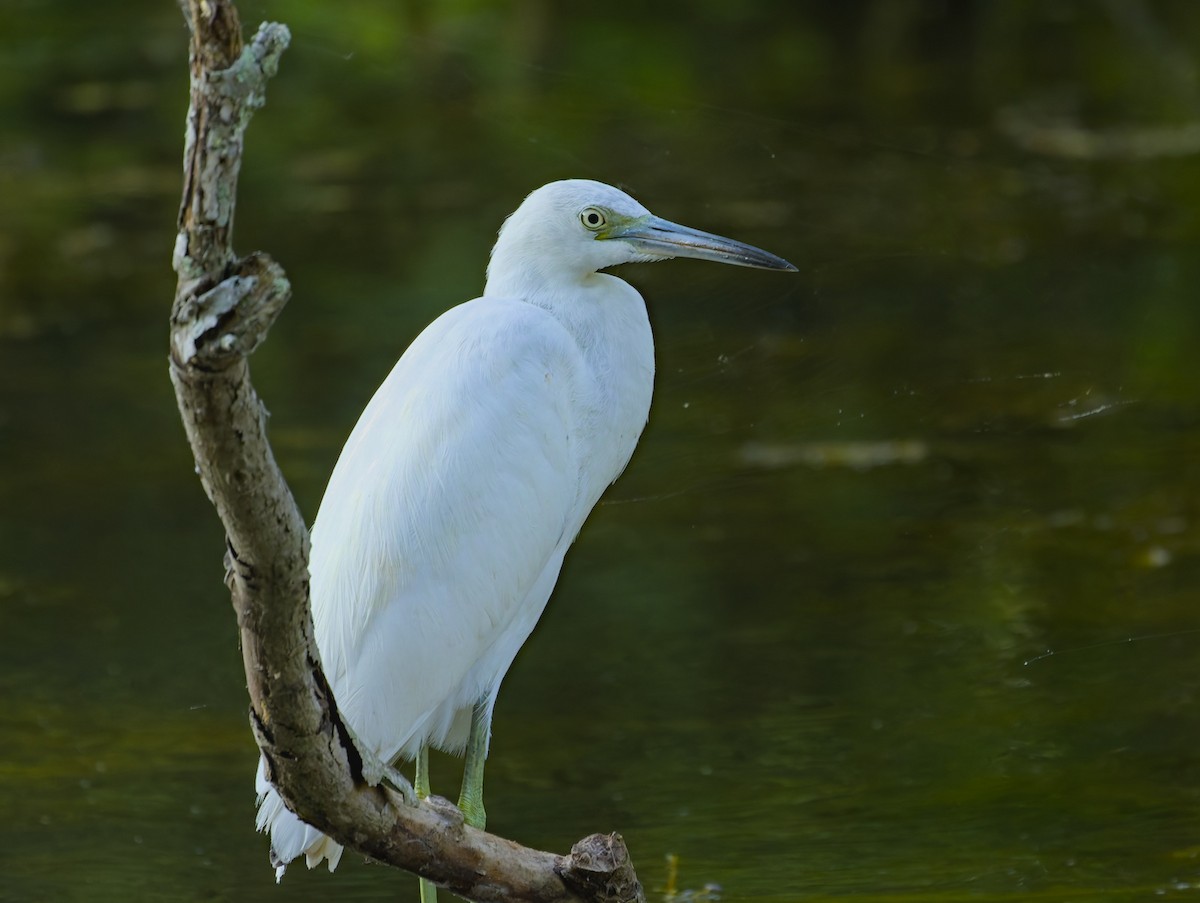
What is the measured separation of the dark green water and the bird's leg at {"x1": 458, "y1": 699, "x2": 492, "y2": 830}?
61cm

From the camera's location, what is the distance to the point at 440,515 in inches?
110

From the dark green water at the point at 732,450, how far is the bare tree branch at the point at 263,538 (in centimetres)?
95

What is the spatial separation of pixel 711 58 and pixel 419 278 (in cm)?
368

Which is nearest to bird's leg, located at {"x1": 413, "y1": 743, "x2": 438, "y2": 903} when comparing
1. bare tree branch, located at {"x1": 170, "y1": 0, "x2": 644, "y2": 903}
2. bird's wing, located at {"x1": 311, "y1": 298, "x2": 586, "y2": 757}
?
bird's wing, located at {"x1": 311, "y1": 298, "x2": 586, "y2": 757}

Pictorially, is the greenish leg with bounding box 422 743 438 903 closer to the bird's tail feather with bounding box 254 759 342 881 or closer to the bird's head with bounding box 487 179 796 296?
→ the bird's tail feather with bounding box 254 759 342 881

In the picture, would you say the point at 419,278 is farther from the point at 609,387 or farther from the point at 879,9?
the point at 879,9

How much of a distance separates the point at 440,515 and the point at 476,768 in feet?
1.43

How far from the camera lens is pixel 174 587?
500cm

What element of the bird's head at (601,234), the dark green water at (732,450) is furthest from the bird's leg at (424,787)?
the bird's head at (601,234)

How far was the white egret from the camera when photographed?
9.11ft

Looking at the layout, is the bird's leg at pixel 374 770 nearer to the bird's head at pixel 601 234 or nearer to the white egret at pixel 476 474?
the white egret at pixel 476 474

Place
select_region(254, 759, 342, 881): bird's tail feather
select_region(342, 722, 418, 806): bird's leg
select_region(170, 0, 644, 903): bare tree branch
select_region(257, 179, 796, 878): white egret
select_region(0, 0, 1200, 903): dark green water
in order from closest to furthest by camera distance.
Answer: select_region(170, 0, 644, 903): bare tree branch < select_region(342, 722, 418, 806): bird's leg < select_region(254, 759, 342, 881): bird's tail feather < select_region(257, 179, 796, 878): white egret < select_region(0, 0, 1200, 903): dark green water

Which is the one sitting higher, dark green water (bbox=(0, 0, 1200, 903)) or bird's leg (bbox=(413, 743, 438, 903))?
bird's leg (bbox=(413, 743, 438, 903))

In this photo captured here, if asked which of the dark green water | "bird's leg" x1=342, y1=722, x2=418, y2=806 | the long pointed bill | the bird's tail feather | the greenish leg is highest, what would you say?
the long pointed bill
